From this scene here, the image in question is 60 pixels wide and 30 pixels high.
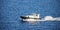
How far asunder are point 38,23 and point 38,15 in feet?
0.40

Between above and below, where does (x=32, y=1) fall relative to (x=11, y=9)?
above

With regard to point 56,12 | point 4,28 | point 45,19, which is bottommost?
point 4,28

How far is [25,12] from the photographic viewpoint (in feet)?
4.72

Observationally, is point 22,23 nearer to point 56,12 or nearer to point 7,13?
point 7,13

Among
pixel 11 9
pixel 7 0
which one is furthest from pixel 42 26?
pixel 7 0

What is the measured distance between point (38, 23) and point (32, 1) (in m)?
0.35

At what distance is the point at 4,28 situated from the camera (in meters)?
1.43

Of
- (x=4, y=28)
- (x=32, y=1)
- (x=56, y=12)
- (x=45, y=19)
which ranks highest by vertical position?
(x=32, y=1)

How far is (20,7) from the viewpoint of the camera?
1.44 meters

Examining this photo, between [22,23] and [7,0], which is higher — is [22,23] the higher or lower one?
the lower one

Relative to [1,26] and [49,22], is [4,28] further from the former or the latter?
[49,22]

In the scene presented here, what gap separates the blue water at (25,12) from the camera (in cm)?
143

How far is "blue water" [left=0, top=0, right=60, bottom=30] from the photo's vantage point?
1430mm

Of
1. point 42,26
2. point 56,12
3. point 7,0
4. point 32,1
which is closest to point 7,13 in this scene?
point 7,0
